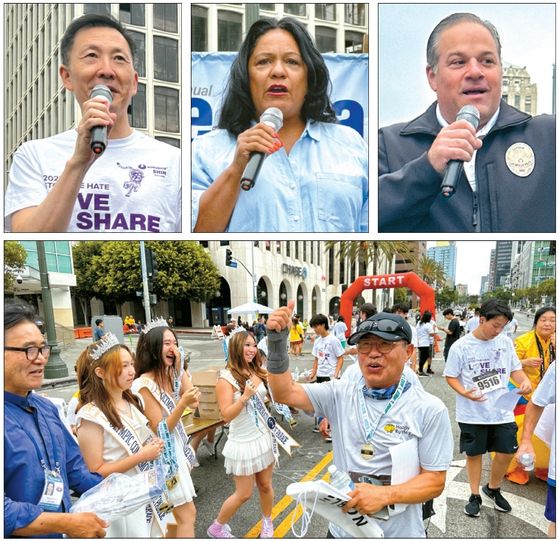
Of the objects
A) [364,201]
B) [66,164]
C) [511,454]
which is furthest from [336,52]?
[511,454]

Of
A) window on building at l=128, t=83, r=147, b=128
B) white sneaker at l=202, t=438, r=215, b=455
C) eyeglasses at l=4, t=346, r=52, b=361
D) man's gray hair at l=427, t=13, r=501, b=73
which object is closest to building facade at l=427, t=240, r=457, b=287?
man's gray hair at l=427, t=13, r=501, b=73

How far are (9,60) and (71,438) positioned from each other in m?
2.40

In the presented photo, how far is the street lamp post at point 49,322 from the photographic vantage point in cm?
287

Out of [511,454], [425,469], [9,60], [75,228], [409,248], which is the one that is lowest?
[511,454]

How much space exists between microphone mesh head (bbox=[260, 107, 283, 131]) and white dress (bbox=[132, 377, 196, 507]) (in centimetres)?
178

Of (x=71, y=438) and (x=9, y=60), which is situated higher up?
(x=9, y=60)

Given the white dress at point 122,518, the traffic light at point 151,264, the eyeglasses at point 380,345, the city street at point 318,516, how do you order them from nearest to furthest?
1. the eyeglasses at point 380,345
2. the white dress at point 122,518
3. the city street at point 318,516
4. the traffic light at point 151,264

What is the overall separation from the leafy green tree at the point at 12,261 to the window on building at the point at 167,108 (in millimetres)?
1168

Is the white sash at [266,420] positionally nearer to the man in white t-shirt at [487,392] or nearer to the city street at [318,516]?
the city street at [318,516]

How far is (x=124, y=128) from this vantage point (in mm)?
2969

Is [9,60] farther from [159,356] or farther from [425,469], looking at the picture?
[425,469]

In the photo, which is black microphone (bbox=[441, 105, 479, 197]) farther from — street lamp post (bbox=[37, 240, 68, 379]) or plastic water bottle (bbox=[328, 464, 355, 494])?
street lamp post (bbox=[37, 240, 68, 379])

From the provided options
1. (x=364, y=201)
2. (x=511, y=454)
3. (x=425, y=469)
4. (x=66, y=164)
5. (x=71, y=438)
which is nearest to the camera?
(x=425, y=469)

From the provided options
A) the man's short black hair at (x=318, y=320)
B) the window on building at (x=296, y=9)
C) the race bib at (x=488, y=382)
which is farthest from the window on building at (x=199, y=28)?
the man's short black hair at (x=318, y=320)
